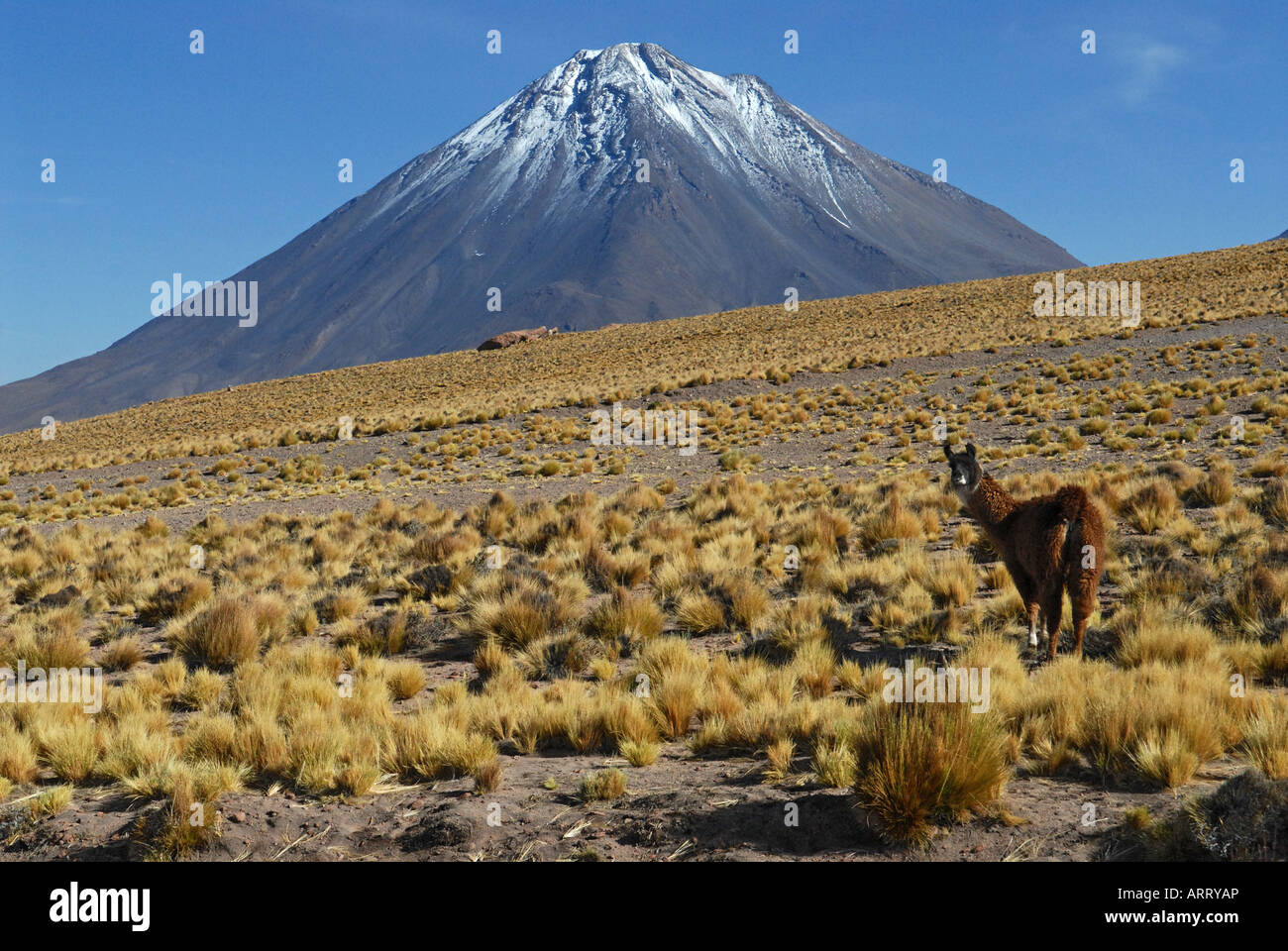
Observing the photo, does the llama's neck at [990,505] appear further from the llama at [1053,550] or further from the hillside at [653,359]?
the hillside at [653,359]

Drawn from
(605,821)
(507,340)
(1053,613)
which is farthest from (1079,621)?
(507,340)

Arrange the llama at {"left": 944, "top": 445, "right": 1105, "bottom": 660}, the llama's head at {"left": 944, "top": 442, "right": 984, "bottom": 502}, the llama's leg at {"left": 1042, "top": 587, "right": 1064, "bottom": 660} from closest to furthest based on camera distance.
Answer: the llama at {"left": 944, "top": 445, "right": 1105, "bottom": 660} → the llama's leg at {"left": 1042, "top": 587, "right": 1064, "bottom": 660} → the llama's head at {"left": 944, "top": 442, "right": 984, "bottom": 502}

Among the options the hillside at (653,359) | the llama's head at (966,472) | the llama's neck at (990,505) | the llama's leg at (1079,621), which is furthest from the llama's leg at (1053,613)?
the hillside at (653,359)

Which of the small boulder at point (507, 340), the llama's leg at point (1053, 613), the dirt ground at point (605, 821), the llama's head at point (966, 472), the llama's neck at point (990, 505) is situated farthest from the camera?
the small boulder at point (507, 340)

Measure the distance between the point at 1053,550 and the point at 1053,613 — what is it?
0.48 m

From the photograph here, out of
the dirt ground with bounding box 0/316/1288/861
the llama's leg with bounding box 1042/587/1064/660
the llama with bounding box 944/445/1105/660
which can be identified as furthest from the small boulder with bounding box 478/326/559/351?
the dirt ground with bounding box 0/316/1288/861

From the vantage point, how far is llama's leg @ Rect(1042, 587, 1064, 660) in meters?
5.91

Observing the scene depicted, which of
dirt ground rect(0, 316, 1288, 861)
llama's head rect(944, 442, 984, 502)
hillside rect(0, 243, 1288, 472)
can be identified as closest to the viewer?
dirt ground rect(0, 316, 1288, 861)

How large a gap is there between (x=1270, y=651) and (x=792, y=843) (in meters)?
3.95

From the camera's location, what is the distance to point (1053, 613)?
5.94m

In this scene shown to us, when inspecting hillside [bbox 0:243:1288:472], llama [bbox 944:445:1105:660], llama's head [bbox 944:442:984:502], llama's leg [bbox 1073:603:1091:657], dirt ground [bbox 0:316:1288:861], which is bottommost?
dirt ground [bbox 0:316:1288:861]

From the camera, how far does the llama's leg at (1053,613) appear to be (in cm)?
591

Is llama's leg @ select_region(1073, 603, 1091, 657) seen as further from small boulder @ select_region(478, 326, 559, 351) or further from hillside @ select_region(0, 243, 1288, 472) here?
small boulder @ select_region(478, 326, 559, 351)

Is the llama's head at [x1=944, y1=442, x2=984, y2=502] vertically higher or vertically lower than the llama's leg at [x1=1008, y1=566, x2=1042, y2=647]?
higher
